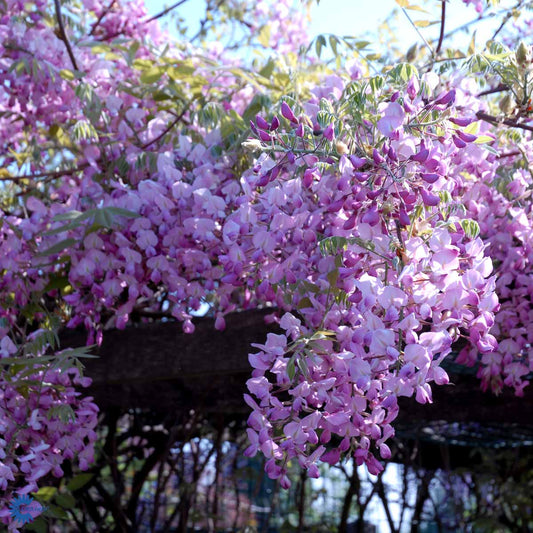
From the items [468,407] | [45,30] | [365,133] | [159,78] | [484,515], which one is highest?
[45,30]

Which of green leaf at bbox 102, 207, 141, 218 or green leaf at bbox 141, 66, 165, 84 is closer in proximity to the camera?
green leaf at bbox 102, 207, 141, 218

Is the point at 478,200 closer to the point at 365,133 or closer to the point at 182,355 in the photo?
the point at 365,133

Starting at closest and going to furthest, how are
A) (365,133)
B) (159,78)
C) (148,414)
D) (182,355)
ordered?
(365,133)
(182,355)
(159,78)
(148,414)

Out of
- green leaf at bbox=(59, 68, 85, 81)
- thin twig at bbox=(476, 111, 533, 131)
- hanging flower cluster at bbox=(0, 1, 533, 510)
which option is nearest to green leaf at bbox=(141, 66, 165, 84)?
hanging flower cluster at bbox=(0, 1, 533, 510)

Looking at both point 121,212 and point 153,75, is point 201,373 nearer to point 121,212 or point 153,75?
point 121,212

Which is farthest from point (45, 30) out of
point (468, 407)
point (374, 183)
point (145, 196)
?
point (468, 407)

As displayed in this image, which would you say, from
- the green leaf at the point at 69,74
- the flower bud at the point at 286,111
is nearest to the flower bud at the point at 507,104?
the flower bud at the point at 286,111

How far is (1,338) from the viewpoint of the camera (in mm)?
2227

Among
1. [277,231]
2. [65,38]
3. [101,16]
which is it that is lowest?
[277,231]

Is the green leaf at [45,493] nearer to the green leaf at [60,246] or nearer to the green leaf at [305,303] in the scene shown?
the green leaf at [60,246]

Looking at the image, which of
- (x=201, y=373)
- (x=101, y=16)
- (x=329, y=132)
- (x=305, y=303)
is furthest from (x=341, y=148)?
(x=101, y=16)

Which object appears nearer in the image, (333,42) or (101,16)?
(333,42)

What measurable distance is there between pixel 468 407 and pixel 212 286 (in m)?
1.01

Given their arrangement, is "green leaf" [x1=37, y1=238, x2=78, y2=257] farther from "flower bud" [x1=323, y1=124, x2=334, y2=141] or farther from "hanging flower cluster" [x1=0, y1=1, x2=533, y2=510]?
"flower bud" [x1=323, y1=124, x2=334, y2=141]
